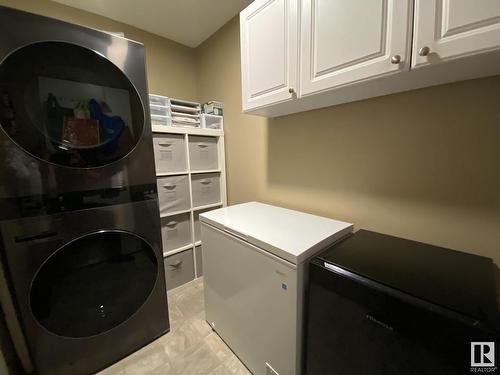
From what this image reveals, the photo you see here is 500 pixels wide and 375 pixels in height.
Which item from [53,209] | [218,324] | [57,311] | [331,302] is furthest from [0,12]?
[218,324]

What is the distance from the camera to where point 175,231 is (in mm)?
1825

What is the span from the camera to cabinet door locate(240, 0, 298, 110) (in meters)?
1.04

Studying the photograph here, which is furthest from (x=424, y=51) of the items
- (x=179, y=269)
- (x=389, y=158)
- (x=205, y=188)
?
(x=179, y=269)

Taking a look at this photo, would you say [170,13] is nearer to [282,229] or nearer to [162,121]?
[162,121]

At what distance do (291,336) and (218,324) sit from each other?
673 millimetres

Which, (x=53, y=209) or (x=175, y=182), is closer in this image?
(x=53, y=209)

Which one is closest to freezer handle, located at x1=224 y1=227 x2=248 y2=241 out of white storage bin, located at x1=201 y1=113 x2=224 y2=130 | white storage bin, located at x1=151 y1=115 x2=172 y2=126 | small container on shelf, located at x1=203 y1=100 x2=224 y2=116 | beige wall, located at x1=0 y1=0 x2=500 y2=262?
beige wall, located at x1=0 y1=0 x2=500 y2=262

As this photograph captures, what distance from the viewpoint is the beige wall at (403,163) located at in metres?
0.84

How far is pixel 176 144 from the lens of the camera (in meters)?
1.75

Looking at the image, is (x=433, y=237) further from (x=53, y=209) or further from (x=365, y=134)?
(x=53, y=209)

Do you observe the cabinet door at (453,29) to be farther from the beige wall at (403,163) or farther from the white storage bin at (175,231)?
the white storage bin at (175,231)

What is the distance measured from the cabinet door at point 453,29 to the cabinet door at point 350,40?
0.12 ft

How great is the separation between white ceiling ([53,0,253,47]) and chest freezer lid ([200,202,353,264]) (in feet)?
5.43

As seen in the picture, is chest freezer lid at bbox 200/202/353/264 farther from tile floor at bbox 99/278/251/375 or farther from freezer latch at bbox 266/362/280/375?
tile floor at bbox 99/278/251/375
